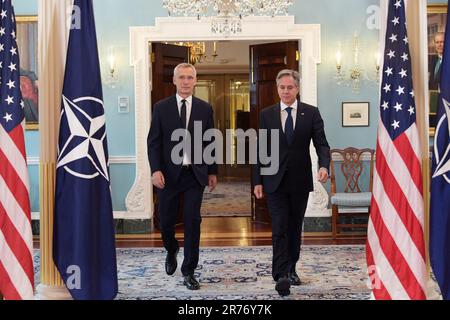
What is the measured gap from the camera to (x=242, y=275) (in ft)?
18.3

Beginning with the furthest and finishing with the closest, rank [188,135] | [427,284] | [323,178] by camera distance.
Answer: [188,135] < [323,178] < [427,284]

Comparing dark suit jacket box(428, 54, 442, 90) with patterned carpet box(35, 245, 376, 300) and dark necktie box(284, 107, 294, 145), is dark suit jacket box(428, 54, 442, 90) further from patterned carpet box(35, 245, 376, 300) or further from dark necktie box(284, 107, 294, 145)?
dark necktie box(284, 107, 294, 145)

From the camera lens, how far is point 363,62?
321 inches

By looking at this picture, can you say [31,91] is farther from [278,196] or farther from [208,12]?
[278,196]

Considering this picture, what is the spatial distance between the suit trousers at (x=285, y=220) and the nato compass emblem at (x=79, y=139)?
1567mm

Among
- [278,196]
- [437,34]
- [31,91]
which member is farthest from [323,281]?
[31,91]

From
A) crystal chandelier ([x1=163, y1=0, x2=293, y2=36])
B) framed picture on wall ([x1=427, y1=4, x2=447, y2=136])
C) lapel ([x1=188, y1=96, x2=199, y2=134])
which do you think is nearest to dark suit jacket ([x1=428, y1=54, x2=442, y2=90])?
framed picture on wall ([x1=427, y1=4, x2=447, y2=136])

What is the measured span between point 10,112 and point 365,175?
18.6 ft

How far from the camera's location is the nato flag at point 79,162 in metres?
3.90

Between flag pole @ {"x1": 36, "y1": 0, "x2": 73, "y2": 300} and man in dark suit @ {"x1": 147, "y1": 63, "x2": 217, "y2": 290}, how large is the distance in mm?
1164

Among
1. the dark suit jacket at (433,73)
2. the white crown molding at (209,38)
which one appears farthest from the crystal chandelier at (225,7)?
the dark suit jacket at (433,73)

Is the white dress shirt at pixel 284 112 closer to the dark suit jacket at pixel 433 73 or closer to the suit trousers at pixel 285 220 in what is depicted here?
the suit trousers at pixel 285 220

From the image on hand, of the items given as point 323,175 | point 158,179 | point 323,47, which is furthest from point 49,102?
point 323,47

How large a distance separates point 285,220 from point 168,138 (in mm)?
1216
